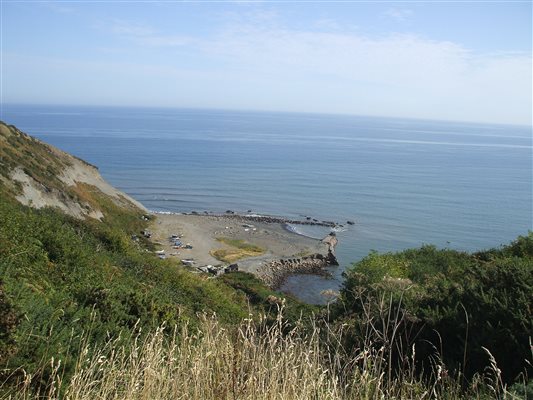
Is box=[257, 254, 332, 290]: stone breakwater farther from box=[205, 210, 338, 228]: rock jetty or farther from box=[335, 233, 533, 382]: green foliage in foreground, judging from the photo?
box=[335, 233, 533, 382]: green foliage in foreground

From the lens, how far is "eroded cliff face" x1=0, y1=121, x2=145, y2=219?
38.6 meters

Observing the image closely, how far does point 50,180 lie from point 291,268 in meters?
25.3

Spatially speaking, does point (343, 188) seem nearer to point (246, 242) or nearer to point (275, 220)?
point (275, 220)

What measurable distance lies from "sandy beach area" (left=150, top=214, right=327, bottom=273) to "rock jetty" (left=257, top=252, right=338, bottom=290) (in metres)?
1.00

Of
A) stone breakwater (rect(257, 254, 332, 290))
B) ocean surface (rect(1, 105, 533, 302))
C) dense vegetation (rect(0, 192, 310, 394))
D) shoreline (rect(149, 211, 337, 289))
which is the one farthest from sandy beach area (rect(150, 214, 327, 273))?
dense vegetation (rect(0, 192, 310, 394))

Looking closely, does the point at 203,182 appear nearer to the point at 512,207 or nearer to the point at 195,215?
the point at 195,215

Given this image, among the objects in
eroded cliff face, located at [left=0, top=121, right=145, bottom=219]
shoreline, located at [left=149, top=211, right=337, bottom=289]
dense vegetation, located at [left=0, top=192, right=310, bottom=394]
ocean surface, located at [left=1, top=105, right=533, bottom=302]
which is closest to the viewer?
dense vegetation, located at [left=0, top=192, right=310, bottom=394]

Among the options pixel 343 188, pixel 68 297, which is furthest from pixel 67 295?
pixel 343 188

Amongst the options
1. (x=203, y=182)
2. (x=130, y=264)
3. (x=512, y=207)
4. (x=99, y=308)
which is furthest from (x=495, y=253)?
(x=203, y=182)

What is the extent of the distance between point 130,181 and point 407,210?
5058 centimetres

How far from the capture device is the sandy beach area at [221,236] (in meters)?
47.5

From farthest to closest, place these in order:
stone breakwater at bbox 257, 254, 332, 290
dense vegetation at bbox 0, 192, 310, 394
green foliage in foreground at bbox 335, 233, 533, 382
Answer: stone breakwater at bbox 257, 254, 332, 290, green foliage in foreground at bbox 335, 233, 533, 382, dense vegetation at bbox 0, 192, 310, 394

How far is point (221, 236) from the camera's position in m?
56.3

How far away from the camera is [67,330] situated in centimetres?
480
